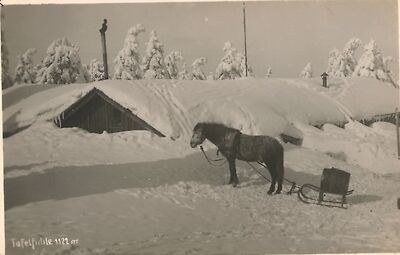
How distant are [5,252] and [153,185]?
5.50ft

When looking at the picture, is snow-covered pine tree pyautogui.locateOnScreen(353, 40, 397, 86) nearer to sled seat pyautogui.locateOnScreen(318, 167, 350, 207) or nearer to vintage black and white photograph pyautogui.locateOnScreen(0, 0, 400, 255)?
vintage black and white photograph pyautogui.locateOnScreen(0, 0, 400, 255)

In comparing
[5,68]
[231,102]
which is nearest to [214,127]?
[231,102]

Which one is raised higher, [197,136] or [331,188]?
[197,136]

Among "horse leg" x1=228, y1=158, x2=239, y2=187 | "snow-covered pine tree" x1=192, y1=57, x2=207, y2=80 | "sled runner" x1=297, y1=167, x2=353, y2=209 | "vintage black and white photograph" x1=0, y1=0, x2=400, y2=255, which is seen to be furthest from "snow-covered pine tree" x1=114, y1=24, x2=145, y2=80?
"sled runner" x1=297, y1=167, x2=353, y2=209

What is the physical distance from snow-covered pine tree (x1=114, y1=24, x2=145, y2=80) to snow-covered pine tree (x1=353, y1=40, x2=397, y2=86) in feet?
8.48

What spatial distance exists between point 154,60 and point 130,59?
28 cm

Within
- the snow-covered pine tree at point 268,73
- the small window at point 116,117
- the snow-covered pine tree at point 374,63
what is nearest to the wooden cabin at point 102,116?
the small window at point 116,117

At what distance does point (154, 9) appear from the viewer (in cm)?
576

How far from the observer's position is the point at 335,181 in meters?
5.69

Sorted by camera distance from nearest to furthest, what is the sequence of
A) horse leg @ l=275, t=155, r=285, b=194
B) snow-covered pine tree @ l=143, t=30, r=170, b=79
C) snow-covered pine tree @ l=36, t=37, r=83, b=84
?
snow-covered pine tree @ l=36, t=37, r=83, b=84, horse leg @ l=275, t=155, r=285, b=194, snow-covered pine tree @ l=143, t=30, r=170, b=79

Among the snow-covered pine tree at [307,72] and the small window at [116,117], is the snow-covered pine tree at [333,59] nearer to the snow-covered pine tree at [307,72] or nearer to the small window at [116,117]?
the snow-covered pine tree at [307,72]

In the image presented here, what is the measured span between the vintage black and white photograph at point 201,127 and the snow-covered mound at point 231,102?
0.02 m

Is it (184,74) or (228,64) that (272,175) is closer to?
(228,64)

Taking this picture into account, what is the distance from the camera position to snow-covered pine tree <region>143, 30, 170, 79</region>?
585 cm
